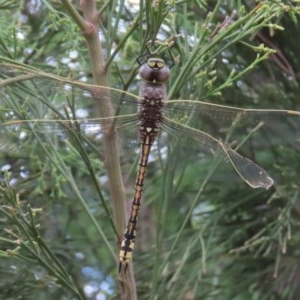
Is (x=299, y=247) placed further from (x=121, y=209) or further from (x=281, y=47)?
(x=121, y=209)

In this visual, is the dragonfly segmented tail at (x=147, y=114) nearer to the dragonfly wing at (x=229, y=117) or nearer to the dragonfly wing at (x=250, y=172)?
the dragonfly wing at (x=229, y=117)

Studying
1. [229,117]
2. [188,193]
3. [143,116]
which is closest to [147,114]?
[143,116]

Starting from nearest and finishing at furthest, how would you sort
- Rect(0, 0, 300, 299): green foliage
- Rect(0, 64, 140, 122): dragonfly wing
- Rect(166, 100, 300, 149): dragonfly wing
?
Rect(0, 64, 140, 122): dragonfly wing < Rect(166, 100, 300, 149): dragonfly wing < Rect(0, 0, 300, 299): green foliage

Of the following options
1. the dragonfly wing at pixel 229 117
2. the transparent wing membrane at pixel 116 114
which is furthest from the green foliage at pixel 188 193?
the transparent wing membrane at pixel 116 114

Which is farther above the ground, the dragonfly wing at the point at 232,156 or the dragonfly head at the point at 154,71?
the dragonfly head at the point at 154,71

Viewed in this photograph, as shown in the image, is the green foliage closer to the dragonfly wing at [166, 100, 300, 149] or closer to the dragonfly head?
the dragonfly wing at [166, 100, 300, 149]

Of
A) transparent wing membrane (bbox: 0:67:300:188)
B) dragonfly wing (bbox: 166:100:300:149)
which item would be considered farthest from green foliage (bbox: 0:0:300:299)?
transparent wing membrane (bbox: 0:67:300:188)
